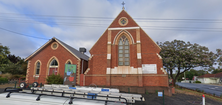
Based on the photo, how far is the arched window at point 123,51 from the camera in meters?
17.0

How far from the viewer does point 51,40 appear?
18594 millimetres

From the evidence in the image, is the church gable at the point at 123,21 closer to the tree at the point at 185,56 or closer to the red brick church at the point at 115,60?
the red brick church at the point at 115,60

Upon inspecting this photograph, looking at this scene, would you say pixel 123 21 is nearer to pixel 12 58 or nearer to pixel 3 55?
pixel 3 55

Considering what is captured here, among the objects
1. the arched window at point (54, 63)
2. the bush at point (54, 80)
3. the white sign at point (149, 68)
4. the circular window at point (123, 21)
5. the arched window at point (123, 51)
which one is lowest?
the bush at point (54, 80)

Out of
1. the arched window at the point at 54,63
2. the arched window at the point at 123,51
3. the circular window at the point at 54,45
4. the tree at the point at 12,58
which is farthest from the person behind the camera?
the tree at the point at 12,58

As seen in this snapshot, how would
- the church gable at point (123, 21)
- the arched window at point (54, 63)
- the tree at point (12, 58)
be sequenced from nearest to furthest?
the church gable at point (123, 21) < the arched window at point (54, 63) < the tree at point (12, 58)

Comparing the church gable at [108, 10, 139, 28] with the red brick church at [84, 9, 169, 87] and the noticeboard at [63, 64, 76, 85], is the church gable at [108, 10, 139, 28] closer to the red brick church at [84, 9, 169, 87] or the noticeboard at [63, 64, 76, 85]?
the red brick church at [84, 9, 169, 87]

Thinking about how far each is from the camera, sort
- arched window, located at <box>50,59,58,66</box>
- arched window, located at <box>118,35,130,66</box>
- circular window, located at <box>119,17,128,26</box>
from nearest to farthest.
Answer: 1. arched window, located at <box>118,35,130,66</box>
2. circular window, located at <box>119,17,128,26</box>
3. arched window, located at <box>50,59,58,66</box>

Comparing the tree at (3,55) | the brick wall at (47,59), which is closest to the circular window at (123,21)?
the brick wall at (47,59)

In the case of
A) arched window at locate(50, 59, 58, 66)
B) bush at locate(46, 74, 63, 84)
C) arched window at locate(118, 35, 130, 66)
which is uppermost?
arched window at locate(118, 35, 130, 66)

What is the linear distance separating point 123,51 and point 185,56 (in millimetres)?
11532

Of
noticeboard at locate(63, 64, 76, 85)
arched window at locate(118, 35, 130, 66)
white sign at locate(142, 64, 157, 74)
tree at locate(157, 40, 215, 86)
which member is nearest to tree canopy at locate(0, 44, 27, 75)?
noticeboard at locate(63, 64, 76, 85)

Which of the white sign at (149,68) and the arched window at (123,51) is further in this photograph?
the arched window at (123,51)

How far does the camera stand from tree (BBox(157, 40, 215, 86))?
1979cm
